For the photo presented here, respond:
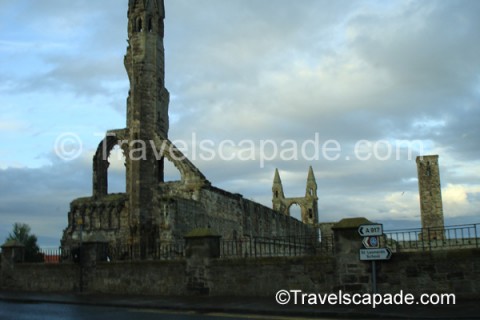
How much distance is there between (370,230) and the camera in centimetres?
1373

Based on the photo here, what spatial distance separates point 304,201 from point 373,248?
5551 cm

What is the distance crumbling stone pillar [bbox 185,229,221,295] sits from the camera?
1706 cm

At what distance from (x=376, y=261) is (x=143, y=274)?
821 centimetres

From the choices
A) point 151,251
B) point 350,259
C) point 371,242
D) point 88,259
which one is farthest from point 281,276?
point 151,251

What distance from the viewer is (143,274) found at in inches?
731

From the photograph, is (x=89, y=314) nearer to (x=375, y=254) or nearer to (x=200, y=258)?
(x=200, y=258)

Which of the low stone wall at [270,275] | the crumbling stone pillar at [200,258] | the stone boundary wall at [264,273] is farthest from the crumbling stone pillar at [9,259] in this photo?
the low stone wall at [270,275]

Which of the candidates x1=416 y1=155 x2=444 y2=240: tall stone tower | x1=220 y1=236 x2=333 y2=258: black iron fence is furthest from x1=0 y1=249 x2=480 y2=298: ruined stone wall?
x1=416 y1=155 x2=444 y2=240: tall stone tower

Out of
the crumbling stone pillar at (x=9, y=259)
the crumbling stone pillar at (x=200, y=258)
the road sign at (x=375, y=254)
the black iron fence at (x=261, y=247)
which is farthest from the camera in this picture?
the crumbling stone pillar at (x=9, y=259)

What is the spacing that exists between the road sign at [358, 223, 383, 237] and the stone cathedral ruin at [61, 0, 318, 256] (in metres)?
16.4

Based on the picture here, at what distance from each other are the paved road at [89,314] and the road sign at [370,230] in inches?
133

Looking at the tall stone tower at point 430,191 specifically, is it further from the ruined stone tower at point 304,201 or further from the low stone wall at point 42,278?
the low stone wall at point 42,278

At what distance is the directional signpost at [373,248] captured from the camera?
13.7 m

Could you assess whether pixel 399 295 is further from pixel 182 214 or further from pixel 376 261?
pixel 182 214
